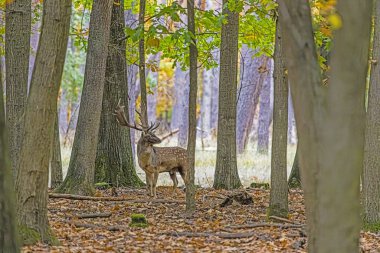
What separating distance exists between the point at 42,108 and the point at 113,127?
25.8ft

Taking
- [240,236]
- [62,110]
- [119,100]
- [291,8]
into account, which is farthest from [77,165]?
[62,110]

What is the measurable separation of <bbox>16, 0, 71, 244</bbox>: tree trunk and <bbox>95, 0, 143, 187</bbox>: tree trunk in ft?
24.7

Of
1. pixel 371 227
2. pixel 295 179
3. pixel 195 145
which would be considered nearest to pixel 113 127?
pixel 195 145

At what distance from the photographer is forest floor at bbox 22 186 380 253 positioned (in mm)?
9539

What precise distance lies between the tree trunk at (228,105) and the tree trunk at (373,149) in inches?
176

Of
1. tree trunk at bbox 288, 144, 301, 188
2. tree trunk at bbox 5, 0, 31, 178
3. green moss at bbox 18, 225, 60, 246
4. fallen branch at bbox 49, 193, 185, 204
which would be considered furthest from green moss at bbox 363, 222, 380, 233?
tree trunk at bbox 288, 144, 301, 188

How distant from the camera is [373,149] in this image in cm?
1089

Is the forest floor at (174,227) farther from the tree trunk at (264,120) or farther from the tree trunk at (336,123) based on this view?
the tree trunk at (264,120)

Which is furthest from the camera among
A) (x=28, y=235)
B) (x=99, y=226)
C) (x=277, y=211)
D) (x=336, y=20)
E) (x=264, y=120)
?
(x=264, y=120)

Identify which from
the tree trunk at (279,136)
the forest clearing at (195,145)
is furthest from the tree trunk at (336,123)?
the tree trunk at (279,136)

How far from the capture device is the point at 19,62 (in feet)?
39.9

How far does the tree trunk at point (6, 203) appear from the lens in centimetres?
675

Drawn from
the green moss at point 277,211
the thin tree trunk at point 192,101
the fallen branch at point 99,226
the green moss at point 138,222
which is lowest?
the fallen branch at point 99,226

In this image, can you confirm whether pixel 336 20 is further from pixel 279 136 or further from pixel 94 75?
pixel 94 75
